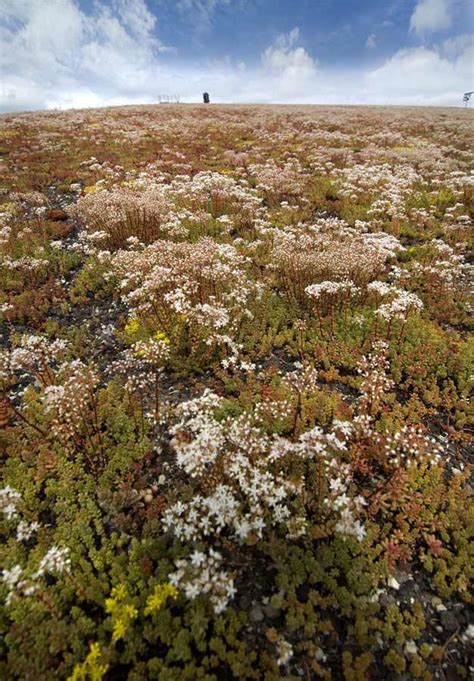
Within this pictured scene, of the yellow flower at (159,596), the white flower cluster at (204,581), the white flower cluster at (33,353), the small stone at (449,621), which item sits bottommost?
the small stone at (449,621)

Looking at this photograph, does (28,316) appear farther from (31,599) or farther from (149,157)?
(149,157)

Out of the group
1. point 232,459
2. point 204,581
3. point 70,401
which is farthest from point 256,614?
point 70,401

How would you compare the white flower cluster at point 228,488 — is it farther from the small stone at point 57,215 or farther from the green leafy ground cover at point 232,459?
the small stone at point 57,215

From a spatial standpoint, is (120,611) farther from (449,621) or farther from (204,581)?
(449,621)

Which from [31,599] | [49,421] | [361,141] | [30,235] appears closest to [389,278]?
[49,421]

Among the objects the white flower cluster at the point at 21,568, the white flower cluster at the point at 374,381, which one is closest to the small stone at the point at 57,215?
the white flower cluster at the point at 21,568

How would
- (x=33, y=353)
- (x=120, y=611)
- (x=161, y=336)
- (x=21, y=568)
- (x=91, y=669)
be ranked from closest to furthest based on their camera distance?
(x=91, y=669), (x=120, y=611), (x=21, y=568), (x=33, y=353), (x=161, y=336)

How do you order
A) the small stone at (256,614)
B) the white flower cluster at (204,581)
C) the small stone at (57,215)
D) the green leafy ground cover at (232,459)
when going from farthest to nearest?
1. the small stone at (57,215)
2. the small stone at (256,614)
3. the green leafy ground cover at (232,459)
4. the white flower cluster at (204,581)
